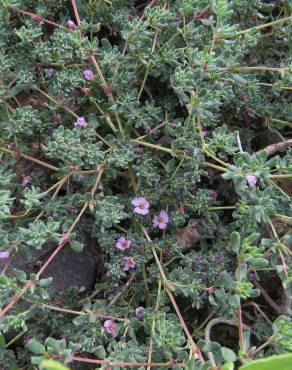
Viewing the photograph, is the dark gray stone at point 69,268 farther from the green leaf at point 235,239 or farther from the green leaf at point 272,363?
the green leaf at point 272,363

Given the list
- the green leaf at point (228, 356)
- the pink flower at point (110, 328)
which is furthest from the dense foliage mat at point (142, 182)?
the green leaf at point (228, 356)

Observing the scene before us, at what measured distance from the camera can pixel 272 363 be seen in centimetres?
135

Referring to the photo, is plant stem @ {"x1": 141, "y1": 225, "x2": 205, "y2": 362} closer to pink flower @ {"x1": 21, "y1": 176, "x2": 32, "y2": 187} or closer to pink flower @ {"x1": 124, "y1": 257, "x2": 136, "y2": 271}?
pink flower @ {"x1": 124, "y1": 257, "x2": 136, "y2": 271}

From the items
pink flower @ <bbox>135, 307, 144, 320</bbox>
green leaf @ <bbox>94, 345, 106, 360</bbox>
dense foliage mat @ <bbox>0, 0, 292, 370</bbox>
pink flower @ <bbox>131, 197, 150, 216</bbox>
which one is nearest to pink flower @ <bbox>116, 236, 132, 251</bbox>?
dense foliage mat @ <bbox>0, 0, 292, 370</bbox>

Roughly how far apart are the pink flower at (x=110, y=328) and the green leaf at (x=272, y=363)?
730 mm

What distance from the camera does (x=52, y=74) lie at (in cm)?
234

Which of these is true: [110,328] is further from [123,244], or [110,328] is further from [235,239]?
[235,239]

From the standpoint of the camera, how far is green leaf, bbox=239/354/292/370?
4.38 ft

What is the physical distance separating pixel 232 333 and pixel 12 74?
149 centimetres

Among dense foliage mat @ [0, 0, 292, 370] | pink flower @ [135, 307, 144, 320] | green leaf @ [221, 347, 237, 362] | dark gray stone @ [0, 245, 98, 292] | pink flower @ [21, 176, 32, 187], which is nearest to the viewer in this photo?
green leaf @ [221, 347, 237, 362]

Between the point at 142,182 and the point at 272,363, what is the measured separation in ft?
3.37

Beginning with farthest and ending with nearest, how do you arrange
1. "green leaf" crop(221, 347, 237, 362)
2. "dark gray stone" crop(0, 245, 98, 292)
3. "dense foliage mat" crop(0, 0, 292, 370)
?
"dark gray stone" crop(0, 245, 98, 292), "dense foliage mat" crop(0, 0, 292, 370), "green leaf" crop(221, 347, 237, 362)

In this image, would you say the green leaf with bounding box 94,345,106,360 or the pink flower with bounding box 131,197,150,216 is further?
the pink flower with bounding box 131,197,150,216

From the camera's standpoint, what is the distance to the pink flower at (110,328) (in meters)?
1.99
